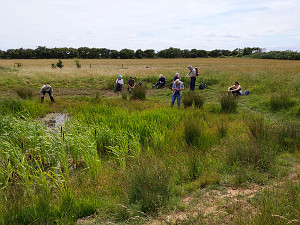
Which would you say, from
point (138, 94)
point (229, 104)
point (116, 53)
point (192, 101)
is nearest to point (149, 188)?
point (229, 104)

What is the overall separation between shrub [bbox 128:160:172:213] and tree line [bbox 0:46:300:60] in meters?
76.7

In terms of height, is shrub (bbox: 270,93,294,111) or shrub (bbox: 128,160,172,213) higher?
shrub (bbox: 270,93,294,111)

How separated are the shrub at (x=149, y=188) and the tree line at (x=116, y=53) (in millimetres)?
76727

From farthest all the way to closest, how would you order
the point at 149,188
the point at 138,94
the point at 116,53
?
the point at 116,53 < the point at 138,94 < the point at 149,188

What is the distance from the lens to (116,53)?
291 feet

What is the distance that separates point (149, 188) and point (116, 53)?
291 feet

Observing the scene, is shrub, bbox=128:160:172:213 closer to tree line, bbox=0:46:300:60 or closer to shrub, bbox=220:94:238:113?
shrub, bbox=220:94:238:113

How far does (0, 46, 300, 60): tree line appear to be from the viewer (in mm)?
81625

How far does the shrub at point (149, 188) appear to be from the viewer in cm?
336

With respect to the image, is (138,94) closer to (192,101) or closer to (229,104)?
(192,101)

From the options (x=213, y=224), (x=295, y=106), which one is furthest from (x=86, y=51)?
(x=213, y=224)

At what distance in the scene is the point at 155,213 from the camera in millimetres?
3209

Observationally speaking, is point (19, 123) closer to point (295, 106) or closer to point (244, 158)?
point (244, 158)

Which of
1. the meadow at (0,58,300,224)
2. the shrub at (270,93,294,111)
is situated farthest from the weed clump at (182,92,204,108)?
the shrub at (270,93,294,111)
